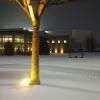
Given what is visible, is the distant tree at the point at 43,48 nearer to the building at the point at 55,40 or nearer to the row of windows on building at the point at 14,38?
the building at the point at 55,40

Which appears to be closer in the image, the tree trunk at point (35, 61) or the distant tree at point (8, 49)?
the tree trunk at point (35, 61)

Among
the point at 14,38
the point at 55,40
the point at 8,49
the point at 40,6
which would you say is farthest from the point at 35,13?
the point at 55,40

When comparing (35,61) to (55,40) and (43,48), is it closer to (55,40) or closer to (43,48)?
(43,48)

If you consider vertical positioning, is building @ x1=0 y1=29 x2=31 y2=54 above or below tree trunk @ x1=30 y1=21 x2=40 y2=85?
above

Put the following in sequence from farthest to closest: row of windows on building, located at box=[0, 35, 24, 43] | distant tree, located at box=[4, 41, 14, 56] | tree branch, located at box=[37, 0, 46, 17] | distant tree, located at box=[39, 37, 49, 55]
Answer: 1. row of windows on building, located at box=[0, 35, 24, 43]
2. distant tree, located at box=[39, 37, 49, 55]
3. distant tree, located at box=[4, 41, 14, 56]
4. tree branch, located at box=[37, 0, 46, 17]

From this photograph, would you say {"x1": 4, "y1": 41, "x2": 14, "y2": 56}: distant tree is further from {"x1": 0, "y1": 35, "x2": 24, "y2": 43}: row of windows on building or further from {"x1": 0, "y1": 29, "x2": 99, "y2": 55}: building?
{"x1": 0, "y1": 35, "x2": 24, "y2": 43}: row of windows on building

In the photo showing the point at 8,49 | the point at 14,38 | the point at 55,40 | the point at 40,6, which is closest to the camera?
the point at 40,6

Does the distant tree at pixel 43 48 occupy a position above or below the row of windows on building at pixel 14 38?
below

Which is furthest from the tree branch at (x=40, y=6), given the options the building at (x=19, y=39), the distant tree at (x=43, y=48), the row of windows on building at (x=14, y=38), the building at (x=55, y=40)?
the row of windows on building at (x=14, y=38)

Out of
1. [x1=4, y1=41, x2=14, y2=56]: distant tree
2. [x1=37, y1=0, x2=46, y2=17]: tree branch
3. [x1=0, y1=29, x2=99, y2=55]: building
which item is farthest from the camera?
[x1=0, y1=29, x2=99, y2=55]: building

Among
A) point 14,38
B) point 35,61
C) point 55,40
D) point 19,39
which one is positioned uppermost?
point 55,40

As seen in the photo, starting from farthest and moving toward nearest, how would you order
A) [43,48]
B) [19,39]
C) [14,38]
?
[19,39]
[14,38]
[43,48]

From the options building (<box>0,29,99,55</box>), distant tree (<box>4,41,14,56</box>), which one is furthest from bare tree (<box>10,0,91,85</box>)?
distant tree (<box>4,41,14,56</box>)

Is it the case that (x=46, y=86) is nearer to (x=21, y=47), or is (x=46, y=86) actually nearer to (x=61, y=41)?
(x=21, y=47)
